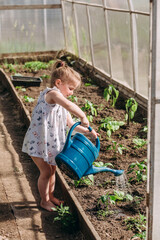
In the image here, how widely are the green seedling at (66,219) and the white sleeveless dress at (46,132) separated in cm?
40

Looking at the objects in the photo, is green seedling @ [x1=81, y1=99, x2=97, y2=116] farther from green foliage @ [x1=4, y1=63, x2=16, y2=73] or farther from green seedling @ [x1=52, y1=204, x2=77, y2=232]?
green foliage @ [x1=4, y1=63, x2=16, y2=73]

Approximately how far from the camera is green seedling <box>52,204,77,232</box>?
331cm

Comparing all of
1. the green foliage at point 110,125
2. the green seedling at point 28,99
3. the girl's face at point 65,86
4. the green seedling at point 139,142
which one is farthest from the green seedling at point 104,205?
the green seedling at point 28,99

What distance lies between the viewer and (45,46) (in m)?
10.3

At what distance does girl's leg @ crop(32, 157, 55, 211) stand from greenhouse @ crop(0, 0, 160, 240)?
0.08 meters

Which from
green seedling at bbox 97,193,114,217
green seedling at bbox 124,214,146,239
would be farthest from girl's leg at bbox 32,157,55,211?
green seedling at bbox 124,214,146,239

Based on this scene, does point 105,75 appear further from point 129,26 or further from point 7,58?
point 7,58

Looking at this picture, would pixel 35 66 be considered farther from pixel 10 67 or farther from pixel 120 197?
pixel 120 197

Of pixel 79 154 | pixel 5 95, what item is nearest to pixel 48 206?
pixel 79 154

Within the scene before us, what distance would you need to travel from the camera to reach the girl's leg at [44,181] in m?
3.47

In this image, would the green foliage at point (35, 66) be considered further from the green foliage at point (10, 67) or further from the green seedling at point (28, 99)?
the green seedling at point (28, 99)

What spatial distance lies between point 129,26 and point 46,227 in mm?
3832

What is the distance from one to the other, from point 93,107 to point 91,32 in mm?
2591

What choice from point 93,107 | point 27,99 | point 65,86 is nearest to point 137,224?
point 65,86
